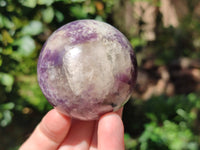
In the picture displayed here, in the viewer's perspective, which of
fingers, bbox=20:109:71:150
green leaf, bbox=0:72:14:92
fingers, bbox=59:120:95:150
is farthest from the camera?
green leaf, bbox=0:72:14:92

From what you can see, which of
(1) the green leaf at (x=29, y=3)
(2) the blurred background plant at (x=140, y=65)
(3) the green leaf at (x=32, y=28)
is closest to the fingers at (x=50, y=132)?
(2) the blurred background plant at (x=140, y=65)

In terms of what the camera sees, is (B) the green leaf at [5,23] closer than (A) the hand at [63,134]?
No

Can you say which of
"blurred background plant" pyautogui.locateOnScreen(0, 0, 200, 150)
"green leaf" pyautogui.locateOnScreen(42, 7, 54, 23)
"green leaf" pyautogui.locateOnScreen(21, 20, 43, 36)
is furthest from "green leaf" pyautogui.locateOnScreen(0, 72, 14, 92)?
"green leaf" pyautogui.locateOnScreen(42, 7, 54, 23)

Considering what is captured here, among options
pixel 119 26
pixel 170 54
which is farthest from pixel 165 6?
pixel 119 26

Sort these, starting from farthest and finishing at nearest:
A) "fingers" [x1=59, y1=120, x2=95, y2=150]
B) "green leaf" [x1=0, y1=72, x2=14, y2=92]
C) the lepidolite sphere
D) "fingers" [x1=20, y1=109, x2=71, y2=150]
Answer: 1. "green leaf" [x1=0, y1=72, x2=14, y2=92]
2. "fingers" [x1=59, y1=120, x2=95, y2=150]
3. "fingers" [x1=20, y1=109, x2=71, y2=150]
4. the lepidolite sphere

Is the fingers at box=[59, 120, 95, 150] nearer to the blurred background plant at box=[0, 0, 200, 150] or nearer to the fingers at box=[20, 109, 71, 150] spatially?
the fingers at box=[20, 109, 71, 150]

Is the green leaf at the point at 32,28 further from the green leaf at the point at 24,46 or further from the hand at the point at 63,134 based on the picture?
the hand at the point at 63,134

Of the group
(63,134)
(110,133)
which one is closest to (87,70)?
(110,133)
